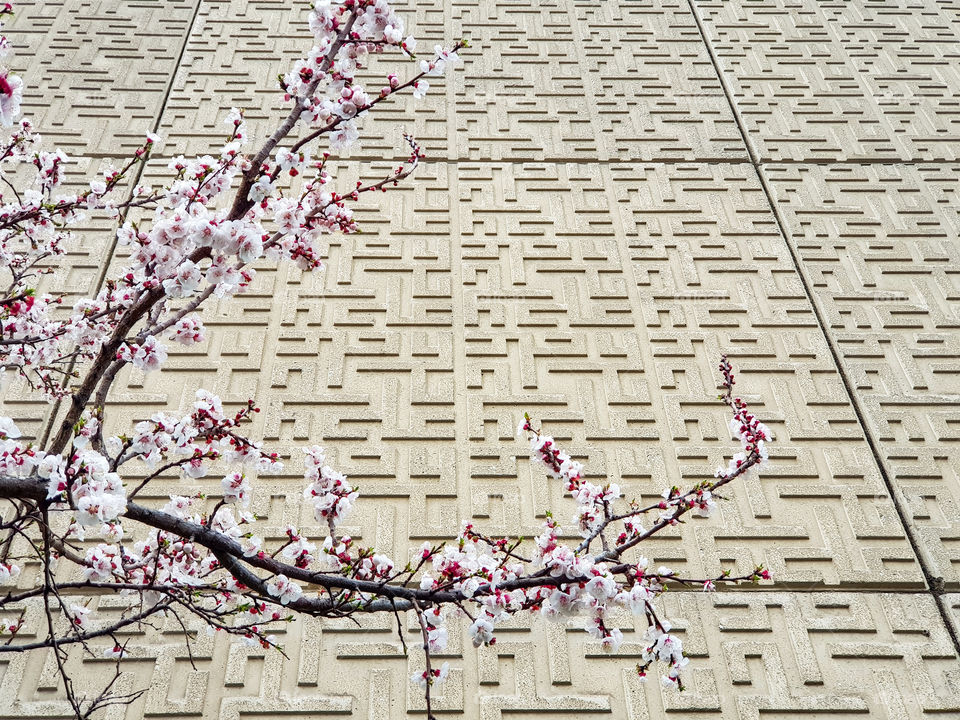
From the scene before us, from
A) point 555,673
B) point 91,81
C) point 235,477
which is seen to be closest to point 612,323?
point 555,673

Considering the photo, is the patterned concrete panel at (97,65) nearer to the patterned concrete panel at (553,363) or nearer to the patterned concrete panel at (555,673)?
the patterned concrete panel at (553,363)

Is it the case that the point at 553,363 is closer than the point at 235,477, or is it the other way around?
the point at 235,477

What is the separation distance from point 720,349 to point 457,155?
4.27ft

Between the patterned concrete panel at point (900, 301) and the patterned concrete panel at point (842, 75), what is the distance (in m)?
0.18

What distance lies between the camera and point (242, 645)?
1.58m

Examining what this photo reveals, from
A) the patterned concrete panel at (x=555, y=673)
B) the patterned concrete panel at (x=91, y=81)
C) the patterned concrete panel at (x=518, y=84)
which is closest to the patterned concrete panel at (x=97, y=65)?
the patterned concrete panel at (x=91, y=81)

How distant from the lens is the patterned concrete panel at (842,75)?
9.64ft

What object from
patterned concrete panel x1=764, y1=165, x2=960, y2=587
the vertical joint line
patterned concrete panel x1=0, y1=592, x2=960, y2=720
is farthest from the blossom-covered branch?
patterned concrete panel x1=764, y1=165, x2=960, y2=587

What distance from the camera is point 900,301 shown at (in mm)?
2377

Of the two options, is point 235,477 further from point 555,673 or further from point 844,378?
point 844,378

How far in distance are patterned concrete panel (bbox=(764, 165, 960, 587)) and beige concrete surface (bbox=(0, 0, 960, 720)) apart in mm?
11

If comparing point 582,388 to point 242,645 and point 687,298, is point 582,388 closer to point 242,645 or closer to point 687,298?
point 687,298

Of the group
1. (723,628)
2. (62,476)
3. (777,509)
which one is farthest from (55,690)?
(777,509)

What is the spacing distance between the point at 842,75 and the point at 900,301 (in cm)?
144
